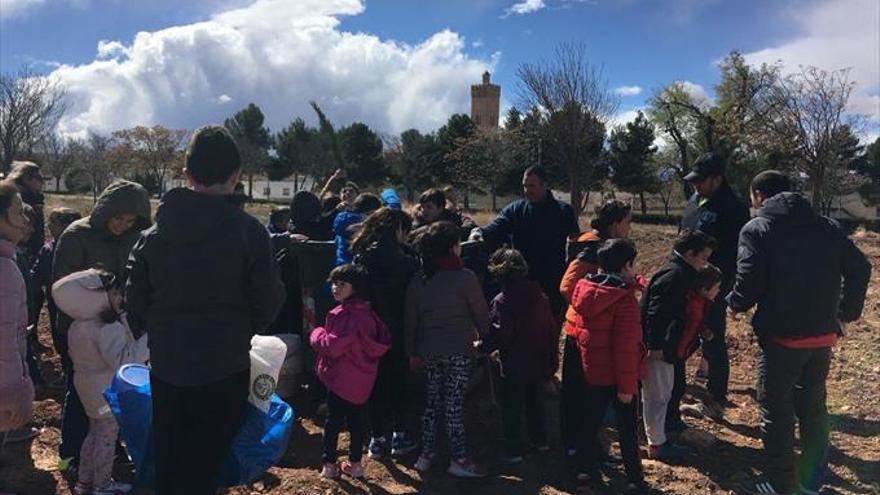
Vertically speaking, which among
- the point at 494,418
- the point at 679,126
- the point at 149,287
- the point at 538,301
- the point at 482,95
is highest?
the point at 482,95

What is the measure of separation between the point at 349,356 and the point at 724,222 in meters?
2.92

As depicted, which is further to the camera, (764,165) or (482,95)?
(482,95)

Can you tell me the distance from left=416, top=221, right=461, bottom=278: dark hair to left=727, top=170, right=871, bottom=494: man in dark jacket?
5.45 feet

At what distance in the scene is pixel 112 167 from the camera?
51.8 metres

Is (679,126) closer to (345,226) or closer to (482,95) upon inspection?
(482,95)

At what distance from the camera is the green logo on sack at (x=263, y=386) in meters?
2.97

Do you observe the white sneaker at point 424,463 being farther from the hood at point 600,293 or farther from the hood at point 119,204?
the hood at point 119,204

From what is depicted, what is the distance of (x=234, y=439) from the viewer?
2.80 meters

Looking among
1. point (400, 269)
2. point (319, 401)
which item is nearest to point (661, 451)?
point (400, 269)

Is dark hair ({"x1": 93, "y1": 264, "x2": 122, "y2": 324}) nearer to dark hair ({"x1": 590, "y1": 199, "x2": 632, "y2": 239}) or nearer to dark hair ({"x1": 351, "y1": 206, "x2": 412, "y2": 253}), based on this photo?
dark hair ({"x1": 351, "y1": 206, "x2": 412, "y2": 253})

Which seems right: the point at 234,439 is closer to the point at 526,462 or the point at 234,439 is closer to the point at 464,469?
the point at 464,469

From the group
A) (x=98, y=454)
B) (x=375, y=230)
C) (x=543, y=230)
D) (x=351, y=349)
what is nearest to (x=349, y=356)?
(x=351, y=349)

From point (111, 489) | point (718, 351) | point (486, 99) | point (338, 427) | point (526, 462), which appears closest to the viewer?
point (111, 489)

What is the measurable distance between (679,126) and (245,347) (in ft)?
124
